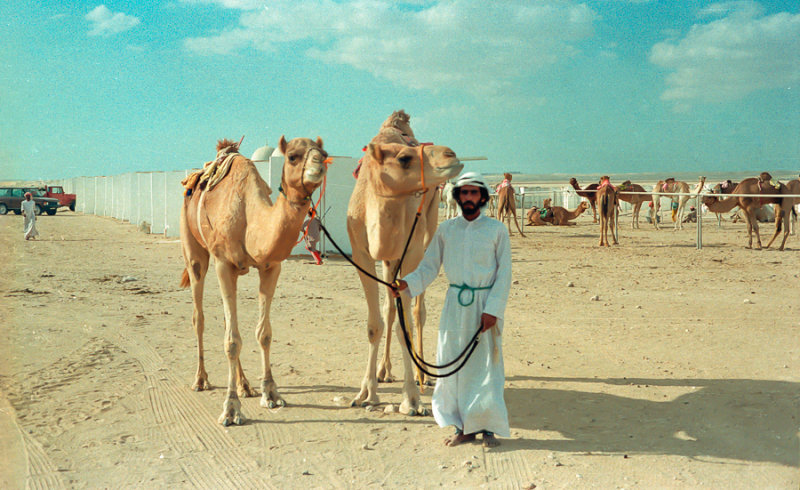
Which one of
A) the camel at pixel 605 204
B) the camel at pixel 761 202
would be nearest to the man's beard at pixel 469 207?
the camel at pixel 761 202

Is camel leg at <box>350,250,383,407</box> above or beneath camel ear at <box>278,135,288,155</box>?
beneath

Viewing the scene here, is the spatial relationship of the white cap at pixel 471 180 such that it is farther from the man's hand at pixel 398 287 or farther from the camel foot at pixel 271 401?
the camel foot at pixel 271 401

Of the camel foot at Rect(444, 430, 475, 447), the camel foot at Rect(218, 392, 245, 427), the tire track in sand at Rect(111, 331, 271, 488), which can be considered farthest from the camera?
the camel foot at Rect(218, 392, 245, 427)

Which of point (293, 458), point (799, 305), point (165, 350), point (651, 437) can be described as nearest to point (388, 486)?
point (293, 458)

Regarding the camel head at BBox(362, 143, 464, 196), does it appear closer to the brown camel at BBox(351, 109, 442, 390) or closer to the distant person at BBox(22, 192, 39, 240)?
the brown camel at BBox(351, 109, 442, 390)

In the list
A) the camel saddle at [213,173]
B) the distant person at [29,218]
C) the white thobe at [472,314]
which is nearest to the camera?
the white thobe at [472,314]

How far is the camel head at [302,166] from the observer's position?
182 inches

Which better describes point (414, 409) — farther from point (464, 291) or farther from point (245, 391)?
point (245, 391)

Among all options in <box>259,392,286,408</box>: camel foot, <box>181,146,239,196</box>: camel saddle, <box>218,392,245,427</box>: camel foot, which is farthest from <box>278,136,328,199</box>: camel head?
<box>259,392,286,408</box>: camel foot

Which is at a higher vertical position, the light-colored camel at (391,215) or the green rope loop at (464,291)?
the light-colored camel at (391,215)

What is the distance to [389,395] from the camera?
5.96 meters

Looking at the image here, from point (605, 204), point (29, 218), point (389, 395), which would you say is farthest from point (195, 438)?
point (29, 218)

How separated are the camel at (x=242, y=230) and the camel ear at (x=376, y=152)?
0.37 m

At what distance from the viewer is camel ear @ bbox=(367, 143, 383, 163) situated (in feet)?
15.1
